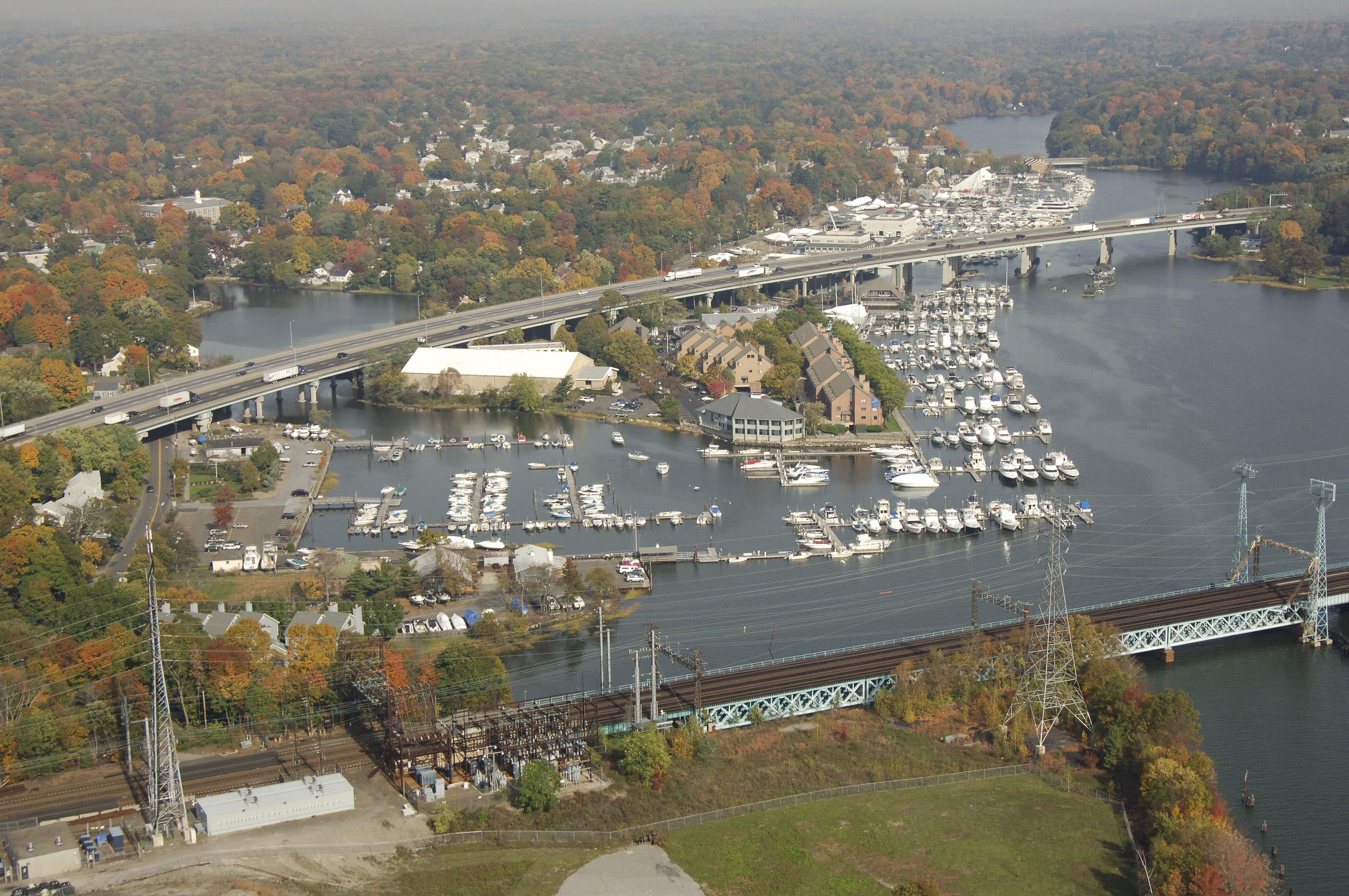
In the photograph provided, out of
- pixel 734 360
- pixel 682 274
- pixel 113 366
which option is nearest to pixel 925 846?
pixel 734 360

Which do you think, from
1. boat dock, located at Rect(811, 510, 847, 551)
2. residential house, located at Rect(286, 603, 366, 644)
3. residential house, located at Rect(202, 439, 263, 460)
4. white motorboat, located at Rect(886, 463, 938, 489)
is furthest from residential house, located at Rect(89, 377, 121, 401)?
white motorboat, located at Rect(886, 463, 938, 489)

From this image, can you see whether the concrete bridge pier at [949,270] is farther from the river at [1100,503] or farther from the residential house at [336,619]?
the residential house at [336,619]

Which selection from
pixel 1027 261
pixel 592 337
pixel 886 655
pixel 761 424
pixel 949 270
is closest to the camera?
pixel 886 655

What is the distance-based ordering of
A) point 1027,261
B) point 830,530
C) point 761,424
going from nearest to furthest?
point 830,530
point 761,424
point 1027,261

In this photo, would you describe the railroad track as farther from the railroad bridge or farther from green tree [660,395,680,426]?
green tree [660,395,680,426]

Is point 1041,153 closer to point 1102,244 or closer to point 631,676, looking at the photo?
point 1102,244

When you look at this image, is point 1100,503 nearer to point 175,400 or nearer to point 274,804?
point 274,804
